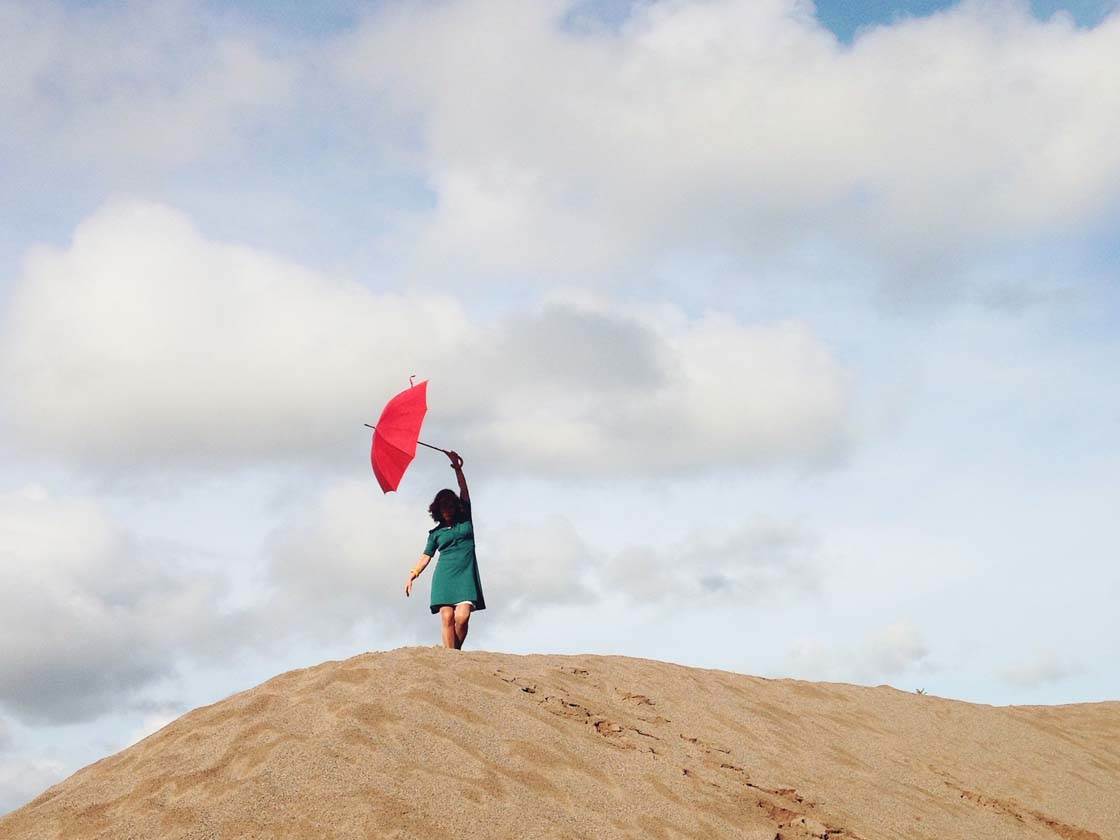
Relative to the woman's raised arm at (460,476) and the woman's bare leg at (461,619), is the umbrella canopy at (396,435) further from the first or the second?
the woman's bare leg at (461,619)

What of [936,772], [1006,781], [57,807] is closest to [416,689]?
[57,807]

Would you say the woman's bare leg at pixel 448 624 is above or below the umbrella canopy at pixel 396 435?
below

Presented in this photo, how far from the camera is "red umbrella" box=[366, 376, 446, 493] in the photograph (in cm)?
873

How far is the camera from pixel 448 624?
29.8ft

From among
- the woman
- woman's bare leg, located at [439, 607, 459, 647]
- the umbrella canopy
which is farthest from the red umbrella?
woman's bare leg, located at [439, 607, 459, 647]

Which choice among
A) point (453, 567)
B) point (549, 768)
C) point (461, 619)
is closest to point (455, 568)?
point (453, 567)

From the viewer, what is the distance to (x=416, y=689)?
726 cm

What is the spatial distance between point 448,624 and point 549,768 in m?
2.73

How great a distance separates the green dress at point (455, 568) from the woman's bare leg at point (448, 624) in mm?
59

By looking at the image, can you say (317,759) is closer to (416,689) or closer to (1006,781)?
(416,689)

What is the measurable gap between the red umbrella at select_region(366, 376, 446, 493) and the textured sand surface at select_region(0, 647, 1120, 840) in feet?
4.90

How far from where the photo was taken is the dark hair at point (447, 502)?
914 centimetres

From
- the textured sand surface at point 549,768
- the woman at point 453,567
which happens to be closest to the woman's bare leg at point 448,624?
the woman at point 453,567

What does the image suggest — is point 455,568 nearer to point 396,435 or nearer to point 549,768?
point 396,435
